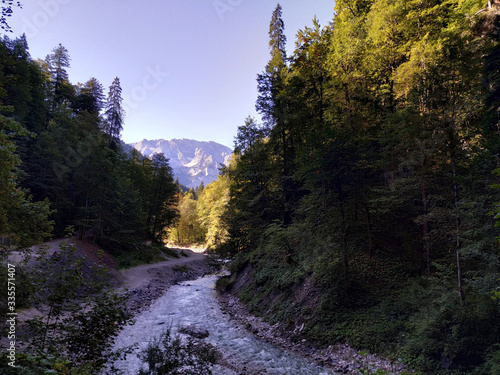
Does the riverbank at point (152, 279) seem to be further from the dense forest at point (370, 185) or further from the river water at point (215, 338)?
the dense forest at point (370, 185)

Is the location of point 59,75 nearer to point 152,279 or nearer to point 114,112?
point 114,112

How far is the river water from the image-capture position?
30.7ft

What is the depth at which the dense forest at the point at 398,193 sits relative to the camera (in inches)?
316

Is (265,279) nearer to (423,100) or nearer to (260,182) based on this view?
(260,182)

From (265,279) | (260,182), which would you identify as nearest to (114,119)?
(260,182)

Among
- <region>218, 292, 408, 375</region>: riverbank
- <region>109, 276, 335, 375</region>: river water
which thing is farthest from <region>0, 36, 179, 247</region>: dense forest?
<region>218, 292, 408, 375</region>: riverbank

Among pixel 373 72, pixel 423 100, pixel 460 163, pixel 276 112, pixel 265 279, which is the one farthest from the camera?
pixel 276 112

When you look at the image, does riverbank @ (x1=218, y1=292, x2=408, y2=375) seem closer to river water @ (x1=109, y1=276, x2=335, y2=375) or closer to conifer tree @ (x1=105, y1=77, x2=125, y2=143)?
river water @ (x1=109, y1=276, x2=335, y2=375)

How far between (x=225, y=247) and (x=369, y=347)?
17.3 m

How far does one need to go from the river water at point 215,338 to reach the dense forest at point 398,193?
2.09 meters

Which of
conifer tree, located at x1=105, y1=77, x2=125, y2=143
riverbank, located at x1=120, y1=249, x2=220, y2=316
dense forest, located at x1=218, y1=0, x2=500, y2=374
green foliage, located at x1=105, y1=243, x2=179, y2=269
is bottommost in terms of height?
riverbank, located at x1=120, y1=249, x2=220, y2=316

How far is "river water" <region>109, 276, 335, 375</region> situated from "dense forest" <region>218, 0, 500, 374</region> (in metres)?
2.09

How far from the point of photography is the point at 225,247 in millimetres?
25406

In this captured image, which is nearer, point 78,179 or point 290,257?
point 290,257
